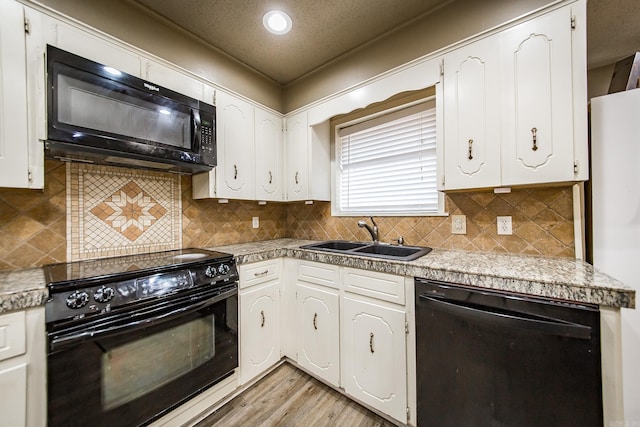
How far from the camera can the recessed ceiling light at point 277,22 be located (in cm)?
172

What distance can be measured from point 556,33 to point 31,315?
2693 millimetres

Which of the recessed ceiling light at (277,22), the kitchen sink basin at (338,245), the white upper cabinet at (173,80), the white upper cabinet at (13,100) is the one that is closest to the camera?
the white upper cabinet at (13,100)

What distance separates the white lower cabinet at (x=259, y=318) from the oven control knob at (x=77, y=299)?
81 cm

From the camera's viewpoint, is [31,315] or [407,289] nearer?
[31,315]

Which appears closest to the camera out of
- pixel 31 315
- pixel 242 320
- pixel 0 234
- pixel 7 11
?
pixel 31 315

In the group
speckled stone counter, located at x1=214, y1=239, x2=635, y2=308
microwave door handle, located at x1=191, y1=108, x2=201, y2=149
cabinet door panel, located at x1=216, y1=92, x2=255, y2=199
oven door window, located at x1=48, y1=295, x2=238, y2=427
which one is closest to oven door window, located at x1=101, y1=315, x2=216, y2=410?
oven door window, located at x1=48, y1=295, x2=238, y2=427

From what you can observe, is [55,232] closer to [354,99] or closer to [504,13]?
[354,99]

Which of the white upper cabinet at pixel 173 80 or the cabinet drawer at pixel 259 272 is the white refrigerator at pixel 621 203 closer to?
the cabinet drawer at pixel 259 272

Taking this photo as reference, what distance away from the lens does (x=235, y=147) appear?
2041 mm

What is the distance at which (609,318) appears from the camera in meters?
0.88

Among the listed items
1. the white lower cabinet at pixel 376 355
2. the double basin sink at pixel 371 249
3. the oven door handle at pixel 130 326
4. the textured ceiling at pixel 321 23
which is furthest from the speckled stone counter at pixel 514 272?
the textured ceiling at pixel 321 23

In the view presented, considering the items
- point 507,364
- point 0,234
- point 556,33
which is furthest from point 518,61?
point 0,234

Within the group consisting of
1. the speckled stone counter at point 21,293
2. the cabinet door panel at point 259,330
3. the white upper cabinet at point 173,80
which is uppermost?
the white upper cabinet at point 173,80

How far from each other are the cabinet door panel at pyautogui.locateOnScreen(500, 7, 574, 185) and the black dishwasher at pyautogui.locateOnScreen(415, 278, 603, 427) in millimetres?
710
